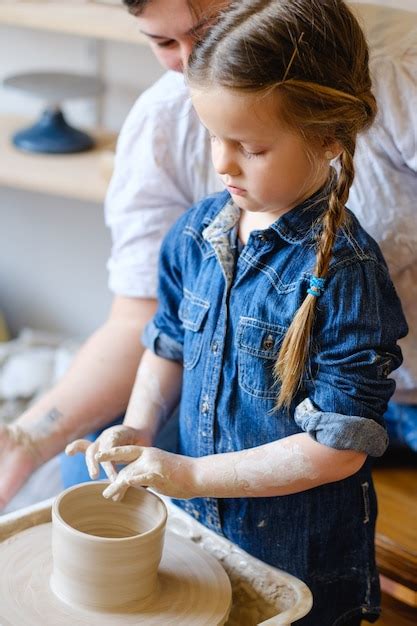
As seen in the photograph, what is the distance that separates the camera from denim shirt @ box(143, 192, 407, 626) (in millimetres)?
1028

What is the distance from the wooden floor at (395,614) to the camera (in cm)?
162

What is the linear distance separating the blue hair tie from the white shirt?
1.00 ft

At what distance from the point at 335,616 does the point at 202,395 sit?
33 cm

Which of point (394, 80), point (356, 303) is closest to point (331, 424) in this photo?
point (356, 303)

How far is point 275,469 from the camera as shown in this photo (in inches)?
41.2

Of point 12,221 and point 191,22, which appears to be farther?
point 12,221

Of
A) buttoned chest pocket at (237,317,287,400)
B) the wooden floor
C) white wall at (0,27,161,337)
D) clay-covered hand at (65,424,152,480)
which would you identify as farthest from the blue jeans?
white wall at (0,27,161,337)

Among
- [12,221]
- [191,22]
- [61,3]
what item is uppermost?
[191,22]

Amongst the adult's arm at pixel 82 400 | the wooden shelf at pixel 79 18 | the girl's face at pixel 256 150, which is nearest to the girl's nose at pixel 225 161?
the girl's face at pixel 256 150

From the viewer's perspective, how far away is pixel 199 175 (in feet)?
4.79

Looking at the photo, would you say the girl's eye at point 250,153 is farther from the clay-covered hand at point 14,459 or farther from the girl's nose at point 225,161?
the clay-covered hand at point 14,459

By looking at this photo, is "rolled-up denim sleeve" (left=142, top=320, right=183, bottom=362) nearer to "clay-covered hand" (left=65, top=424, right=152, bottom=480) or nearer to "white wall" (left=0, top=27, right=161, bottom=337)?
"clay-covered hand" (left=65, top=424, right=152, bottom=480)

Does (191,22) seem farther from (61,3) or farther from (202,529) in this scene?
(61,3)

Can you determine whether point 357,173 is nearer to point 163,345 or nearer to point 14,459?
point 163,345
